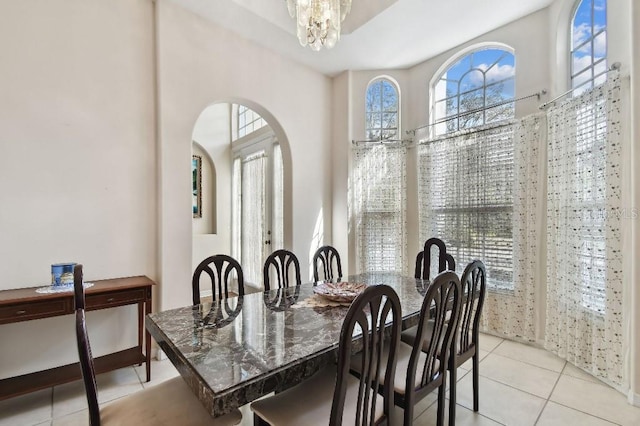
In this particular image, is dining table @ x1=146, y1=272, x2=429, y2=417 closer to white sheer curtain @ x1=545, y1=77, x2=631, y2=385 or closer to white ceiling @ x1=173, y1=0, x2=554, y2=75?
white sheer curtain @ x1=545, y1=77, x2=631, y2=385

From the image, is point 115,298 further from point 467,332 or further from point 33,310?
point 467,332

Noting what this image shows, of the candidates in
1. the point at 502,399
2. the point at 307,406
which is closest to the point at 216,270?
the point at 307,406

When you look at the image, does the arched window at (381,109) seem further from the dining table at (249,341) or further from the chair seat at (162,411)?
the chair seat at (162,411)

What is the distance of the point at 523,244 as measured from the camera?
2969 millimetres

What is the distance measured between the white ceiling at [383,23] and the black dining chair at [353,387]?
2.78 m

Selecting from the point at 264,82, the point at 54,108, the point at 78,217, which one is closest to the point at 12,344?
the point at 78,217

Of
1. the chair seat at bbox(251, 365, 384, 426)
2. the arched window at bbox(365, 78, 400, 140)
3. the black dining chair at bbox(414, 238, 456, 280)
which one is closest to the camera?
the chair seat at bbox(251, 365, 384, 426)

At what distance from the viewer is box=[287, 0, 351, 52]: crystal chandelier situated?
1952mm

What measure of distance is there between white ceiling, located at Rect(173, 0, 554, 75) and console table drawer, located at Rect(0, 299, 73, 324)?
2.62 m

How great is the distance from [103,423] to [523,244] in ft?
11.0

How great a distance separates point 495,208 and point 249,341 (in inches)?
111

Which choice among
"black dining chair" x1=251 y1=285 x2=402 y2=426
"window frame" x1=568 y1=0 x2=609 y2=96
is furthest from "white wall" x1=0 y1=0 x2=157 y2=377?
"window frame" x1=568 y1=0 x2=609 y2=96

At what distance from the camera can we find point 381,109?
413 cm

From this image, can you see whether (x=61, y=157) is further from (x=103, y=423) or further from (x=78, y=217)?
(x=103, y=423)
